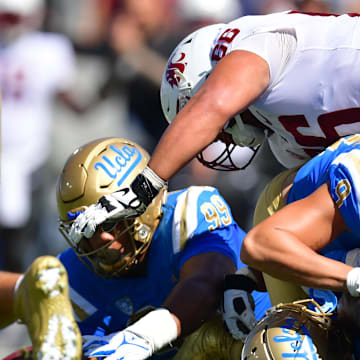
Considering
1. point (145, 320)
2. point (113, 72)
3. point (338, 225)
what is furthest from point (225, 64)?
point (113, 72)

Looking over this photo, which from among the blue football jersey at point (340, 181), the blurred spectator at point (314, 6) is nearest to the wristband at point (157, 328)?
the blue football jersey at point (340, 181)

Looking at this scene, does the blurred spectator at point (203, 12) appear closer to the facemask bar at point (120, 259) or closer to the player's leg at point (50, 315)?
the facemask bar at point (120, 259)

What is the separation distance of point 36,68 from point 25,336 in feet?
6.32

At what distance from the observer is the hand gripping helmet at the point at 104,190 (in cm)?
390

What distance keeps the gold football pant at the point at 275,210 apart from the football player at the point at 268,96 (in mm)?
129

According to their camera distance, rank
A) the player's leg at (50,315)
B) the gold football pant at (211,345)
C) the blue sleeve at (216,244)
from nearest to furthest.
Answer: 1. the player's leg at (50,315)
2. the gold football pant at (211,345)
3. the blue sleeve at (216,244)

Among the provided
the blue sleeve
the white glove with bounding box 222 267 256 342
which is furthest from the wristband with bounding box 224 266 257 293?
the blue sleeve

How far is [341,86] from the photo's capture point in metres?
3.48

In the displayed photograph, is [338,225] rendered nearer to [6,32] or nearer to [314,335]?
[314,335]

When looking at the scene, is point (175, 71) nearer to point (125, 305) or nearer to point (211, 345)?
point (125, 305)

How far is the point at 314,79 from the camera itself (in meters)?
3.52

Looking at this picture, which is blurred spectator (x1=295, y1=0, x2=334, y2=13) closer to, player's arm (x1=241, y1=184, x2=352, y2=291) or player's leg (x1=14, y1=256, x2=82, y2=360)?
player's arm (x1=241, y1=184, x2=352, y2=291)

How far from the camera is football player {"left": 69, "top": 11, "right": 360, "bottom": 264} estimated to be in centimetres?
337

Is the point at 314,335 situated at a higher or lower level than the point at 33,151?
higher
